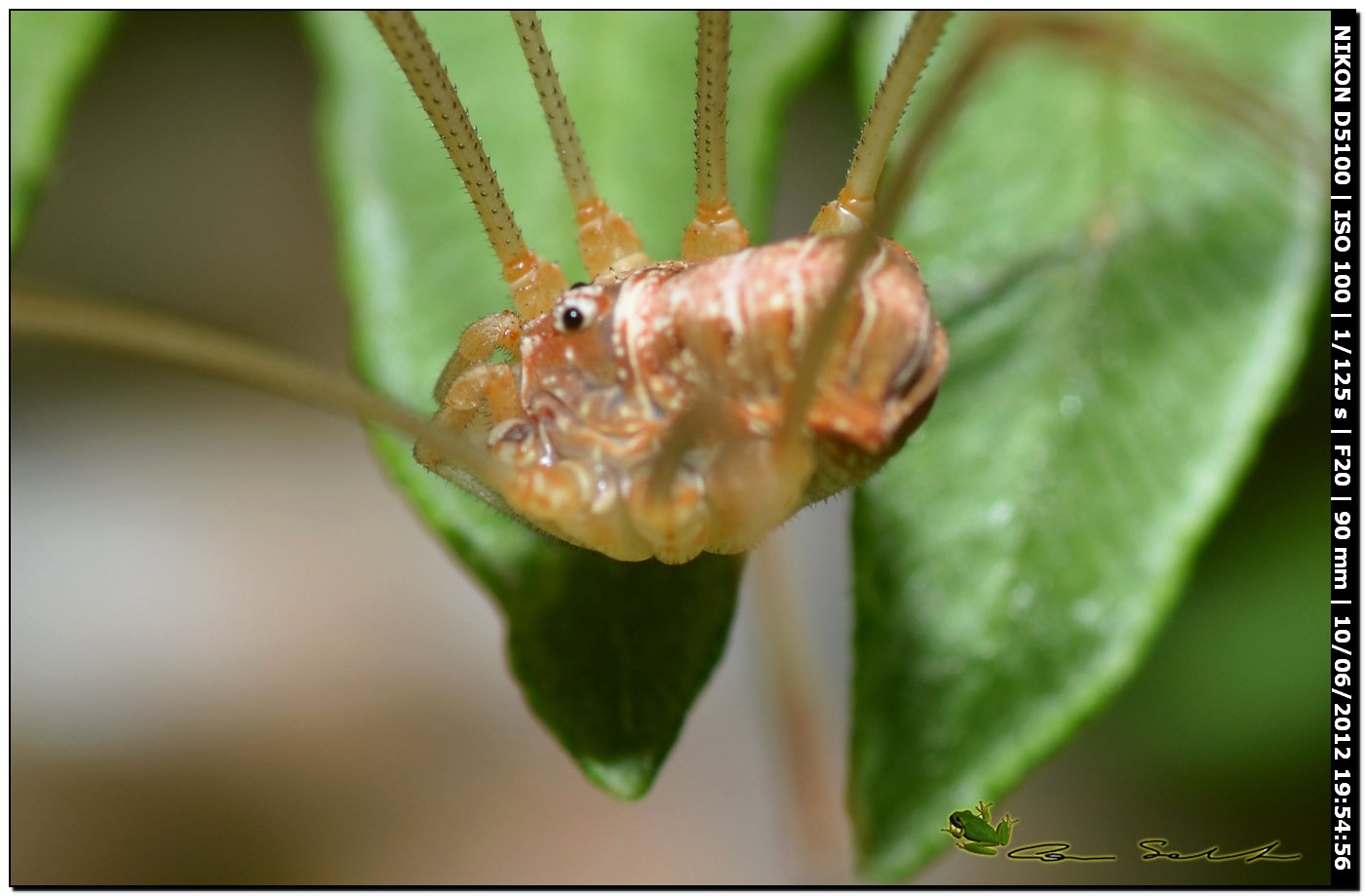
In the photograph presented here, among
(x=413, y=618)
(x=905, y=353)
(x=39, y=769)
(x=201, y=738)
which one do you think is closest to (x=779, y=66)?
(x=905, y=353)

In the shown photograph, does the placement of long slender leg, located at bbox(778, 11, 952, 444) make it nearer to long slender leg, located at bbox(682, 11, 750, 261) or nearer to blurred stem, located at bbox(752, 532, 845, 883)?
long slender leg, located at bbox(682, 11, 750, 261)

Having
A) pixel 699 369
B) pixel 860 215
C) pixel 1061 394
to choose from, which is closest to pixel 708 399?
pixel 699 369

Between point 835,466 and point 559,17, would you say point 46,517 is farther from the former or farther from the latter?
point 835,466

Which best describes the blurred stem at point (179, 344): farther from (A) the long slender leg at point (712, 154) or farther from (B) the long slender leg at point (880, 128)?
(B) the long slender leg at point (880, 128)

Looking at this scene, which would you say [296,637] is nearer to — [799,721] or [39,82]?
[799,721]

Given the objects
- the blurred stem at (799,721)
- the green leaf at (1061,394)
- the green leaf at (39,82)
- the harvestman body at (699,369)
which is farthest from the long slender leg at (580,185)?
the blurred stem at (799,721)

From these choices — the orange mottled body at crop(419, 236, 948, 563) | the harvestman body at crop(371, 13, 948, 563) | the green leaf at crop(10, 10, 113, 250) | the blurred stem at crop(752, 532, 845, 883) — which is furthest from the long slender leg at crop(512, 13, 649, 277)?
the blurred stem at crop(752, 532, 845, 883)
